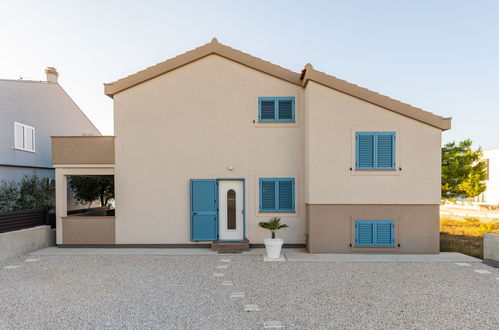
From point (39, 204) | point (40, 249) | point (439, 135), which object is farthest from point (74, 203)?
point (439, 135)

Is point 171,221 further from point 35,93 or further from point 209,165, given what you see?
point 35,93

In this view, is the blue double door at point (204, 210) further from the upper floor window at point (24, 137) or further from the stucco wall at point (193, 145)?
the upper floor window at point (24, 137)

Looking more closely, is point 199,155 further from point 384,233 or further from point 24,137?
point 24,137

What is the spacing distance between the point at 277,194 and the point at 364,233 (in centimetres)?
300

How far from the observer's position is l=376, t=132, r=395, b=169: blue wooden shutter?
8203mm

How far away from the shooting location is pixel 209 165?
29.6 ft

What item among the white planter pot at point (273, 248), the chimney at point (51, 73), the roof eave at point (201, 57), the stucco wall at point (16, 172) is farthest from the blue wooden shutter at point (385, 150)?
the chimney at point (51, 73)

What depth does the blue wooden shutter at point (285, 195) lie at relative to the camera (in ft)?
29.4

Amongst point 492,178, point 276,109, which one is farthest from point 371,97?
point 492,178

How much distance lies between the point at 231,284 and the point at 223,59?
7129 mm

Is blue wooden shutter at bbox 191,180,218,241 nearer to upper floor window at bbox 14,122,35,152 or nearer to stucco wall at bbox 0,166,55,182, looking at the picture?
stucco wall at bbox 0,166,55,182

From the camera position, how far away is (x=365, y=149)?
824 cm

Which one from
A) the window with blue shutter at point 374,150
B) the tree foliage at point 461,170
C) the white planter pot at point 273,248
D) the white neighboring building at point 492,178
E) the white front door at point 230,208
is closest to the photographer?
the white planter pot at point 273,248

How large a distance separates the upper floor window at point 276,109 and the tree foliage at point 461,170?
49.7 feet
